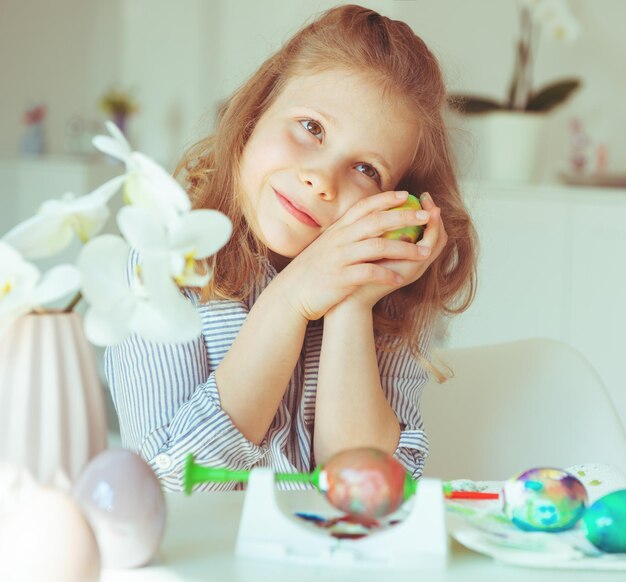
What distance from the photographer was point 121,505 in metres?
0.64

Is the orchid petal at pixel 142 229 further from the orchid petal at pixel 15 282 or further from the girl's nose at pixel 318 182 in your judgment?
the girl's nose at pixel 318 182

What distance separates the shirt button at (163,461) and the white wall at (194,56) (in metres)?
2.42

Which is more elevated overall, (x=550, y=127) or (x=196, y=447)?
(x=196, y=447)

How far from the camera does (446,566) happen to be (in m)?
0.69

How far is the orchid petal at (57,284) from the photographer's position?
2.09 ft

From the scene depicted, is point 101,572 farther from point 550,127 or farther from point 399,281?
point 550,127

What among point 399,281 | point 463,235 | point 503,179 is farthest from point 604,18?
point 399,281

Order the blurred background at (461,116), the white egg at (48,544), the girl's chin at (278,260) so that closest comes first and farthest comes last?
the white egg at (48,544) → the girl's chin at (278,260) → the blurred background at (461,116)

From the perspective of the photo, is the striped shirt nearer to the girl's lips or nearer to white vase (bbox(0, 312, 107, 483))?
the girl's lips

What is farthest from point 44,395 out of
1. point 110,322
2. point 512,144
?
point 512,144

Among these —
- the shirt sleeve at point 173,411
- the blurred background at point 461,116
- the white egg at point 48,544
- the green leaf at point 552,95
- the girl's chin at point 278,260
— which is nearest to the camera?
the white egg at point 48,544

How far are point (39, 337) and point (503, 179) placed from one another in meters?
2.86

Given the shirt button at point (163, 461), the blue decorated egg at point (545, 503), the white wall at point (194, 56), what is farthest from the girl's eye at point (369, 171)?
the white wall at point (194, 56)

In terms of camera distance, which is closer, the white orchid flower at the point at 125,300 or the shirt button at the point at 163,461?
the white orchid flower at the point at 125,300
